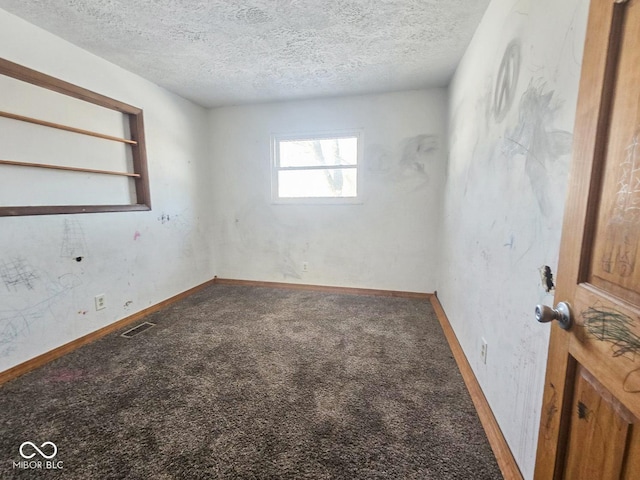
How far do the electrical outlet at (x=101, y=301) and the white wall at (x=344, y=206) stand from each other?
1.57 metres

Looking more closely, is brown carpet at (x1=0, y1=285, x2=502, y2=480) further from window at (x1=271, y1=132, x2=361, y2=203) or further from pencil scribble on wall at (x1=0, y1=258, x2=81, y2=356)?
window at (x1=271, y1=132, x2=361, y2=203)

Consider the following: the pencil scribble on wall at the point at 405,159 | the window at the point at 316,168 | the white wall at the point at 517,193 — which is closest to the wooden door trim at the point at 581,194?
the white wall at the point at 517,193

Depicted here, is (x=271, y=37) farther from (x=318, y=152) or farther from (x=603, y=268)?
(x=603, y=268)

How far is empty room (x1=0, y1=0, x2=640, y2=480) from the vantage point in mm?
692

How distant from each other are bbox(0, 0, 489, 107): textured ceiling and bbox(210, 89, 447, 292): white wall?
410 mm

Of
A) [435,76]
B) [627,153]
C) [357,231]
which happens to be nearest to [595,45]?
[627,153]

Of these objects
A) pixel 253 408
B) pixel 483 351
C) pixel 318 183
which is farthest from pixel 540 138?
pixel 318 183

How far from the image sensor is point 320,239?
358cm

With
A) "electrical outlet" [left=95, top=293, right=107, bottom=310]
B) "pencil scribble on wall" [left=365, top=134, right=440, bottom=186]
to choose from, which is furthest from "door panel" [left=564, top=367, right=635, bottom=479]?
"electrical outlet" [left=95, top=293, right=107, bottom=310]

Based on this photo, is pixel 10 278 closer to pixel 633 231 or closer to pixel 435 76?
pixel 633 231

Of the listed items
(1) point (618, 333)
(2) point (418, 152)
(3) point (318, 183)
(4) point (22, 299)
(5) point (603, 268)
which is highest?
(2) point (418, 152)

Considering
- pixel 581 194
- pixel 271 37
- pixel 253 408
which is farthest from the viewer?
pixel 271 37

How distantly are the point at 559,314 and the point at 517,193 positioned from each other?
0.71 m

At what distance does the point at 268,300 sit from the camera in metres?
3.28
